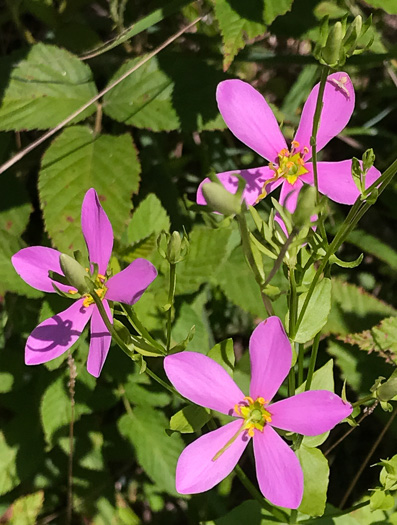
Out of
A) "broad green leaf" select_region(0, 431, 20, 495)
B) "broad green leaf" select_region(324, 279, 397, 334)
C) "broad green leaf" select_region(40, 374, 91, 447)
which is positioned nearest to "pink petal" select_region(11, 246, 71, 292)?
"broad green leaf" select_region(40, 374, 91, 447)

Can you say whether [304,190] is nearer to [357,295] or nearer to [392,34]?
[357,295]

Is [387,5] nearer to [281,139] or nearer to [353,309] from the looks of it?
[281,139]

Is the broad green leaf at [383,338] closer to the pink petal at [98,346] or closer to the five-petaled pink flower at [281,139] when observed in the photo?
the five-petaled pink flower at [281,139]

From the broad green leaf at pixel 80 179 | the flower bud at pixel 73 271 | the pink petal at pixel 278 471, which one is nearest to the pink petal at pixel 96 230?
the flower bud at pixel 73 271

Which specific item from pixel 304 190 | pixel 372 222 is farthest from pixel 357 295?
pixel 304 190

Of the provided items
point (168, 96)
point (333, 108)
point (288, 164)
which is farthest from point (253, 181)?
point (168, 96)

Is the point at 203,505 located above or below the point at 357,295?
below
